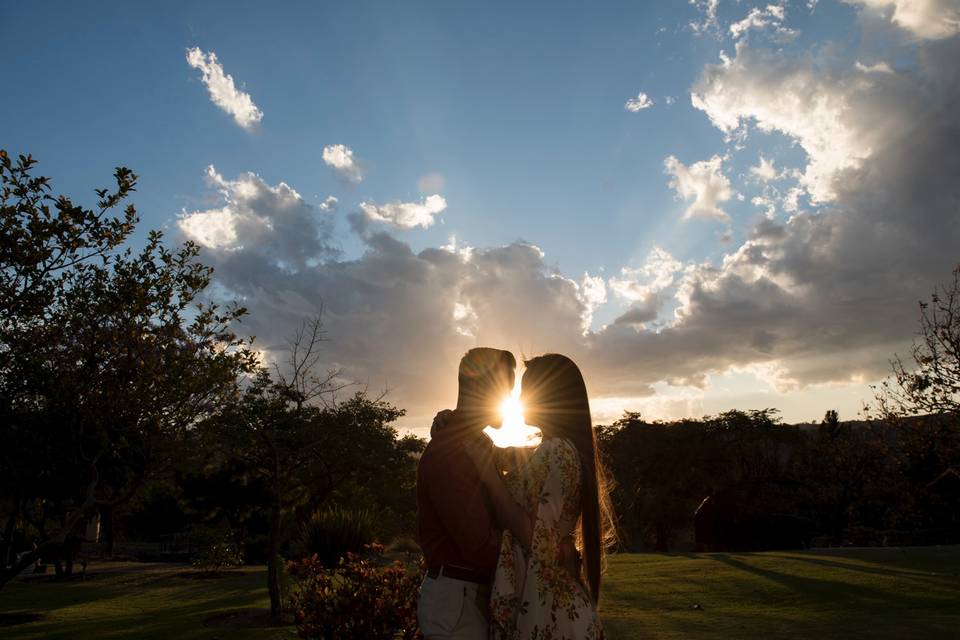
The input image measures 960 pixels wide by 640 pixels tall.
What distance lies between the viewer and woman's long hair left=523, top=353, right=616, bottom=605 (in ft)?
11.5

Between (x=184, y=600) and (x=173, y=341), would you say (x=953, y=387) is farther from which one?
(x=184, y=600)

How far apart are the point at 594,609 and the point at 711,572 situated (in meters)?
13.5

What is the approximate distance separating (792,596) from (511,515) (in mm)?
11165

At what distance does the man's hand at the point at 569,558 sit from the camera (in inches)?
133

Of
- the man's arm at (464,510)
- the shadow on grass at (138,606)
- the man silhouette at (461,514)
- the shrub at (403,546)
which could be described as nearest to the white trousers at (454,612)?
the man silhouette at (461,514)

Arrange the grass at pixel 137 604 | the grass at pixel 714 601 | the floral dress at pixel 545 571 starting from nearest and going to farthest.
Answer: the floral dress at pixel 545 571 < the grass at pixel 714 601 < the grass at pixel 137 604

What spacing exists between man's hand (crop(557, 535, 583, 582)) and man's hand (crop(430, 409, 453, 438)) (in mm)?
800

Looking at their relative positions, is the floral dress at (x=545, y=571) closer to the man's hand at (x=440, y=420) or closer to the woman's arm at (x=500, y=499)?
the woman's arm at (x=500, y=499)

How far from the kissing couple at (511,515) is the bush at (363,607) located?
4.72m

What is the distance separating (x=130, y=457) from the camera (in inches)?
412

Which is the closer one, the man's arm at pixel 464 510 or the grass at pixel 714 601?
the man's arm at pixel 464 510

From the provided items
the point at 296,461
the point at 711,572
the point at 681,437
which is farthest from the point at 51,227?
the point at 681,437

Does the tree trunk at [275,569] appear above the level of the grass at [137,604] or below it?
above

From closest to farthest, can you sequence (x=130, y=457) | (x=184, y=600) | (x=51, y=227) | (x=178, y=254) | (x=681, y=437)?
(x=51, y=227) < (x=178, y=254) < (x=130, y=457) < (x=184, y=600) < (x=681, y=437)
